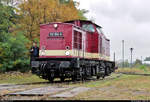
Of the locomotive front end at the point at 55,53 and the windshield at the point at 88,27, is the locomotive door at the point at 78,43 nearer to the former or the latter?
the locomotive front end at the point at 55,53

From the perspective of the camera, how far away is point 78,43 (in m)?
14.4

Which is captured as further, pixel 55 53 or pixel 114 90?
pixel 55 53

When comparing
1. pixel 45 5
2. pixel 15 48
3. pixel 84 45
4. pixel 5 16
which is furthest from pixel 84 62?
pixel 45 5

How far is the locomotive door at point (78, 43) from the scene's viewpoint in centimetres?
1396

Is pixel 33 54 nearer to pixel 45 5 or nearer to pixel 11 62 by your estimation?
pixel 11 62

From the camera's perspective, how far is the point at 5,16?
21.7m

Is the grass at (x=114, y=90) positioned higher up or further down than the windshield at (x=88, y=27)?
further down

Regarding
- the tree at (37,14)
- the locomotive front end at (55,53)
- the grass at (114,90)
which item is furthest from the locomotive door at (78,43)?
the tree at (37,14)

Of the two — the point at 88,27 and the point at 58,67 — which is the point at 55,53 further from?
the point at 88,27

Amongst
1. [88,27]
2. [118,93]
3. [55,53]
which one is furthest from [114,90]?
[88,27]

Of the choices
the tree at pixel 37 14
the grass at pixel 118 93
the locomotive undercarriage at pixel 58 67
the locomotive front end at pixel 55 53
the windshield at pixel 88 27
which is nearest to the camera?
the grass at pixel 118 93

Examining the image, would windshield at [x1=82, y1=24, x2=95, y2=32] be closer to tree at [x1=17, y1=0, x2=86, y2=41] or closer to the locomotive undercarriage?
the locomotive undercarriage

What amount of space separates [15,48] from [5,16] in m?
3.34

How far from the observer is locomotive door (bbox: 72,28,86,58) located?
13959mm
